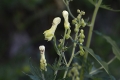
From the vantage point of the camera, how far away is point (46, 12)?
3.66 meters

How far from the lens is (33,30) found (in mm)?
4070


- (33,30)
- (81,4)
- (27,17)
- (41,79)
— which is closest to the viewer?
(41,79)

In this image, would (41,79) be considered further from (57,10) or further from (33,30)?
(33,30)

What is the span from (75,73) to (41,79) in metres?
0.19

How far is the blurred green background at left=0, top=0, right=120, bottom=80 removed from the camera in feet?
11.0

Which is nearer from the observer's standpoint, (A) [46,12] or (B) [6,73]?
(B) [6,73]

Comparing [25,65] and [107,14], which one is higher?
[107,14]

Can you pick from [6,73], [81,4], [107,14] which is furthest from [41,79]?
[107,14]

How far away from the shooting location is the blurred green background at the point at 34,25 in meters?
3.34

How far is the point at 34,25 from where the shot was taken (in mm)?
4047

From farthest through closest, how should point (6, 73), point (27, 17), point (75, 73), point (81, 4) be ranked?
point (27, 17) < point (81, 4) < point (6, 73) < point (75, 73)

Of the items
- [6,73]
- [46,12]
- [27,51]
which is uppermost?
[46,12]

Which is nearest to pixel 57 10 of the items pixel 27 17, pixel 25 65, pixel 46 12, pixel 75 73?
pixel 46 12

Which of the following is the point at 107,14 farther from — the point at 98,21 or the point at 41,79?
the point at 41,79
